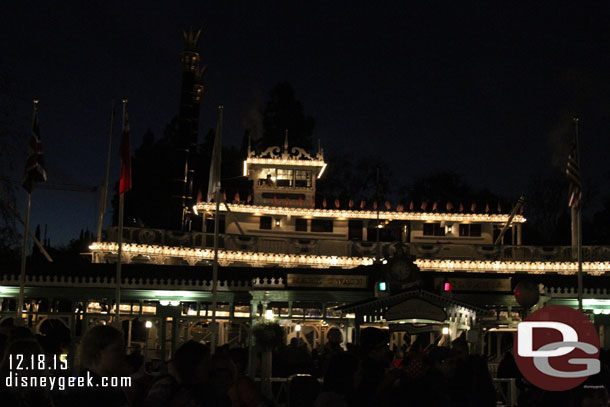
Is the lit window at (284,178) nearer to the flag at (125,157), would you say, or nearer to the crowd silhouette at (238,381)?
the flag at (125,157)

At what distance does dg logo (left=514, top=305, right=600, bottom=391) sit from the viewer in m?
8.92

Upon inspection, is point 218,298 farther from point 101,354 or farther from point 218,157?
point 101,354

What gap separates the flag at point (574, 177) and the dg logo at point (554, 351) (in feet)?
65.6

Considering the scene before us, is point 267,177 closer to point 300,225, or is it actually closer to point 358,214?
point 300,225

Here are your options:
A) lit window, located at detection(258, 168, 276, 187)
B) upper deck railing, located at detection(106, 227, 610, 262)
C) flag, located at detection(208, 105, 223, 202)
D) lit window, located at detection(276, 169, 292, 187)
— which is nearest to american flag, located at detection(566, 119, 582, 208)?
flag, located at detection(208, 105, 223, 202)

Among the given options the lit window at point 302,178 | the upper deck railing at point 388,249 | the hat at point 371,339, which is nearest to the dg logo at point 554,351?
the hat at point 371,339

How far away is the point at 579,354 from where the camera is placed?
30.0 feet

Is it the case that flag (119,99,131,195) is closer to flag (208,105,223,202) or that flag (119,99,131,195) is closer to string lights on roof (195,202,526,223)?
flag (208,105,223,202)

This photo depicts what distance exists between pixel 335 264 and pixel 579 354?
34.9 meters

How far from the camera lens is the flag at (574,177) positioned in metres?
28.2

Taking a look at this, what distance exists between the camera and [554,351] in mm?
8898

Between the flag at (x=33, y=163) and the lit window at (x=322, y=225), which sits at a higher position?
the lit window at (x=322, y=225)

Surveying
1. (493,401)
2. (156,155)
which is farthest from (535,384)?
(156,155)

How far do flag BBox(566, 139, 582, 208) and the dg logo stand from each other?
2001cm
